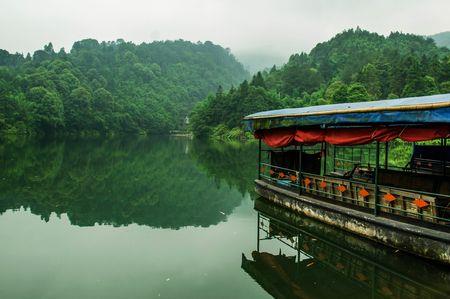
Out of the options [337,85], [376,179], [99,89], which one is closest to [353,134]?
[376,179]

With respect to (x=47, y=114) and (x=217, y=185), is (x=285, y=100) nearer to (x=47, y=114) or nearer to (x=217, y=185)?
(x=47, y=114)

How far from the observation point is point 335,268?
29.7 feet

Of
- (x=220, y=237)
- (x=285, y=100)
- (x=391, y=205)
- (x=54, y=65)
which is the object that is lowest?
(x=220, y=237)

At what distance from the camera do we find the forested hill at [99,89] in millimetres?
75375

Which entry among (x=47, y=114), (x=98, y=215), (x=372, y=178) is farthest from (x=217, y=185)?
(x=47, y=114)

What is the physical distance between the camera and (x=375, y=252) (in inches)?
384

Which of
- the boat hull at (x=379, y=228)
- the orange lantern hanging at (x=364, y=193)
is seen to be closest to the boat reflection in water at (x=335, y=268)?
the boat hull at (x=379, y=228)

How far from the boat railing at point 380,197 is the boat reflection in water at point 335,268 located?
0.97 m

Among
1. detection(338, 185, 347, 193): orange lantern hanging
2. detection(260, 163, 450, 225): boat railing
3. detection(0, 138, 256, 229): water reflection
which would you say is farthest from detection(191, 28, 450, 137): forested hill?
detection(338, 185, 347, 193): orange lantern hanging

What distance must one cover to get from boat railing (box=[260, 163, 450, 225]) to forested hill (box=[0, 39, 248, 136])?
61975 mm

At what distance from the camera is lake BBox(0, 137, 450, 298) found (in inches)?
314

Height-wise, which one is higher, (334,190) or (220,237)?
(334,190)

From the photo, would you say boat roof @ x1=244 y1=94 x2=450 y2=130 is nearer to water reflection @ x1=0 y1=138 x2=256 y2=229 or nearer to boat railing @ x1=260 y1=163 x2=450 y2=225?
boat railing @ x1=260 y1=163 x2=450 y2=225

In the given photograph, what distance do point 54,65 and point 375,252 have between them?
11209cm
